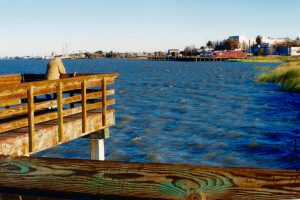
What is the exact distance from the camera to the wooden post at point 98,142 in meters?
13.1

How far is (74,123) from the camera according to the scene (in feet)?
37.4

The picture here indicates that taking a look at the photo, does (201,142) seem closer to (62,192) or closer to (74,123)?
(74,123)

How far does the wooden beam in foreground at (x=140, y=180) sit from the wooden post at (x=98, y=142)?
34.5 feet

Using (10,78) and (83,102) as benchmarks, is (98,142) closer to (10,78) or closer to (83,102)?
(83,102)

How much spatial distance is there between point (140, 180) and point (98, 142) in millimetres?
11126

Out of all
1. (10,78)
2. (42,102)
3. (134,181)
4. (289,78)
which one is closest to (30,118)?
(42,102)

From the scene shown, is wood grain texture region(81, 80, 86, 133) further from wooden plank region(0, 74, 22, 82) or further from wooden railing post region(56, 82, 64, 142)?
wooden plank region(0, 74, 22, 82)

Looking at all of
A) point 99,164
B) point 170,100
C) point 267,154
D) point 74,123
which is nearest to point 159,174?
point 99,164

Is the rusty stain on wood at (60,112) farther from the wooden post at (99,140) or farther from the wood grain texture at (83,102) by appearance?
the wooden post at (99,140)

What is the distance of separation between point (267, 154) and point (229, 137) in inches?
185

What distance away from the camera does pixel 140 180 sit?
231 cm

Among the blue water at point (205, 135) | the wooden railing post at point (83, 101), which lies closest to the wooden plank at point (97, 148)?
the wooden railing post at point (83, 101)

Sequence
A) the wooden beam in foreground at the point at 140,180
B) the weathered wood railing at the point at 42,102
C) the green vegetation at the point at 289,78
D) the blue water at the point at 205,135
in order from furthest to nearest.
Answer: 1. the green vegetation at the point at 289,78
2. the blue water at the point at 205,135
3. the weathered wood railing at the point at 42,102
4. the wooden beam in foreground at the point at 140,180

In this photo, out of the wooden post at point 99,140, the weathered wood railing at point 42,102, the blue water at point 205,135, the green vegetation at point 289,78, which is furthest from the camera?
the green vegetation at point 289,78
